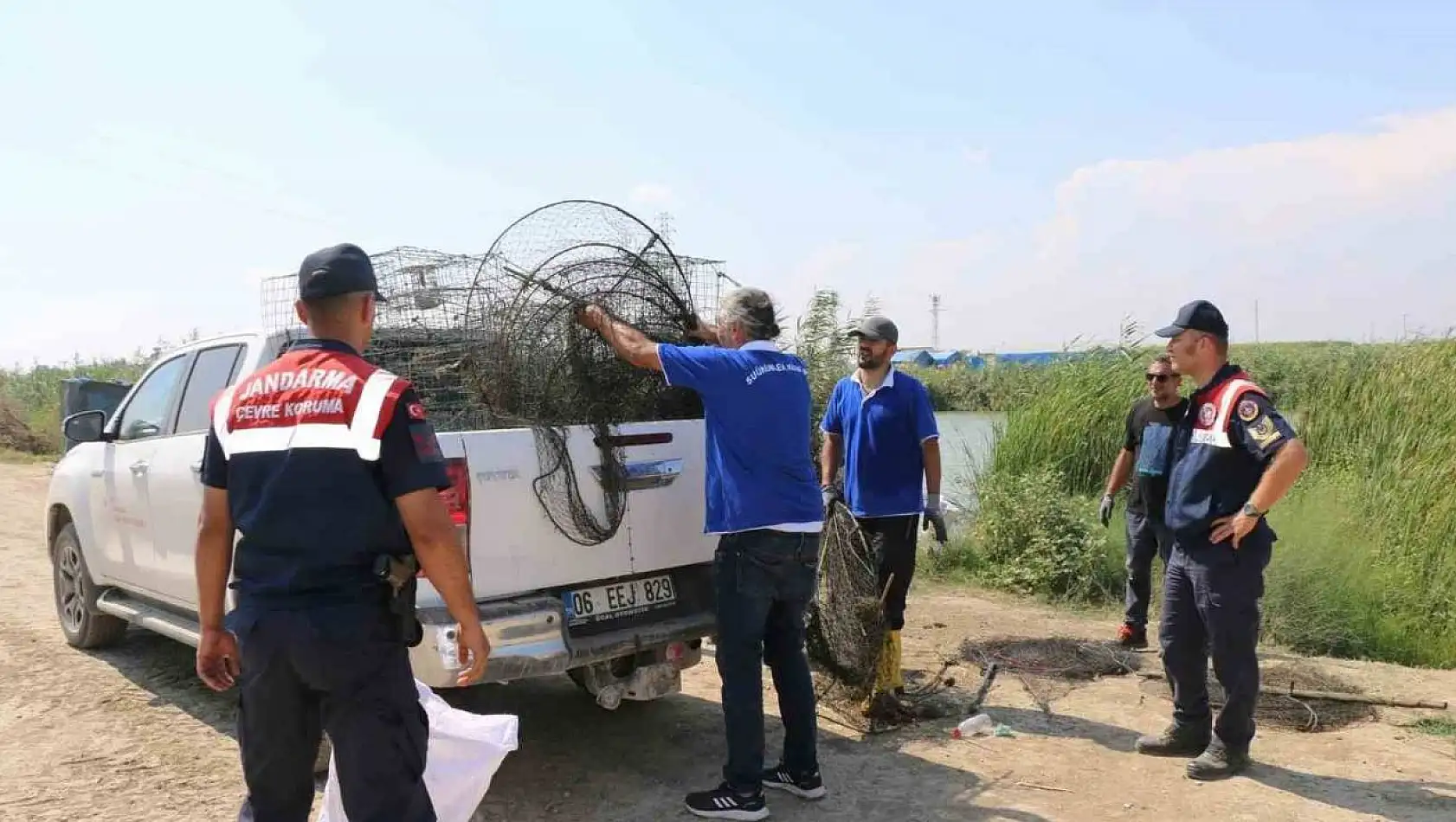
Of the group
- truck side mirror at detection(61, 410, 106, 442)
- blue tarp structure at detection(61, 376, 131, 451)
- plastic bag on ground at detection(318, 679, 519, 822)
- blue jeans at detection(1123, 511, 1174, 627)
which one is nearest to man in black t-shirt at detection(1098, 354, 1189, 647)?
blue jeans at detection(1123, 511, 1174, 627)

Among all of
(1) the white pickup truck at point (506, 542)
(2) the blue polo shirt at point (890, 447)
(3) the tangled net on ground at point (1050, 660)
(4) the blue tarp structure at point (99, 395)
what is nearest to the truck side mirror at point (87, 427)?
(1) the white pickup truck at point (506, 542)

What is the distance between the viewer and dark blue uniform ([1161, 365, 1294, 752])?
436 cm

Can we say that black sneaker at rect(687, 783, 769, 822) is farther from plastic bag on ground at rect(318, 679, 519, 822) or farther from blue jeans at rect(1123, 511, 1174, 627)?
blue jeans at rect(1123, 511, 1174, 627)

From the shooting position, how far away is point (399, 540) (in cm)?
269

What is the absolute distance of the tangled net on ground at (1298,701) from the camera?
5.21 meters

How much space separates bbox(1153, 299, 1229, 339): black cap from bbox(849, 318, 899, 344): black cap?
1.31 metres

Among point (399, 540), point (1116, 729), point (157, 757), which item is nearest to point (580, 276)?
point (399, 540)

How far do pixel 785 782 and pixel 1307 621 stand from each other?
4971 millimetres

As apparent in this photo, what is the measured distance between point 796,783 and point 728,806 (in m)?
0.38

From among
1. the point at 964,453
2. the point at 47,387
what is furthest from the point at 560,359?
the point at 47,387

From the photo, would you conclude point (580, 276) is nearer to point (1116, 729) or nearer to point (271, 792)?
point (271, 792)

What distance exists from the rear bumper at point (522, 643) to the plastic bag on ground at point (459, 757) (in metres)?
0.36

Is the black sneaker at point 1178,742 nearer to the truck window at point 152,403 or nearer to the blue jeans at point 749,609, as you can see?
the blue jeans at point 749,609

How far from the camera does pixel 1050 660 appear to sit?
6395 millimetres
